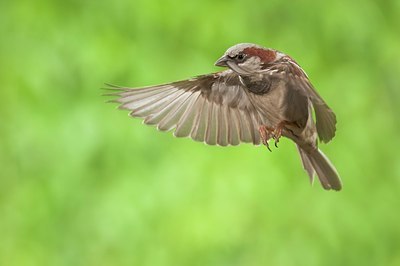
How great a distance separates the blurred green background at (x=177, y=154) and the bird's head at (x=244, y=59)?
8.37ft

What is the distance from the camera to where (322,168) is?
4.06 ft

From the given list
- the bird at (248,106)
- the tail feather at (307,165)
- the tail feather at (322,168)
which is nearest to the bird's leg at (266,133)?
the bird at (248,106)

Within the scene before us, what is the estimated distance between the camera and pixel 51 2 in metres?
3.94

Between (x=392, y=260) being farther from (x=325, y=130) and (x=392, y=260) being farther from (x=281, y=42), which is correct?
(x=325, y=130)

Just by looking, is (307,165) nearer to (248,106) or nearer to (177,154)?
(248,106)

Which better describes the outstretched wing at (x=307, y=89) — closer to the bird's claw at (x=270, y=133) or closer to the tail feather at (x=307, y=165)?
the bird's claw at (x=270, y=133)

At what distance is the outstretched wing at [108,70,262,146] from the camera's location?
1.24 metres

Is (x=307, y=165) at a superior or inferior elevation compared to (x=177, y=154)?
inferior

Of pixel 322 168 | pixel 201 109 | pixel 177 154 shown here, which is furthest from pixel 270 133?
pixel 177 154

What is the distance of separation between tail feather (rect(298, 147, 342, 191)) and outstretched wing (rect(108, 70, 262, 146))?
0.08 metres

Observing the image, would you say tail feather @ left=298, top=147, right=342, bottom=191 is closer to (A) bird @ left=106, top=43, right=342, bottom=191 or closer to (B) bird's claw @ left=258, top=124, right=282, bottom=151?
(A) bird @ left=106, top=43, right=342, bottom=191

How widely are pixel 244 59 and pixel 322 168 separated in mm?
331

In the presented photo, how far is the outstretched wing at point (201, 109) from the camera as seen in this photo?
4.06 feet

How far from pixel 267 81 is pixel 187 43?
9.29ft
